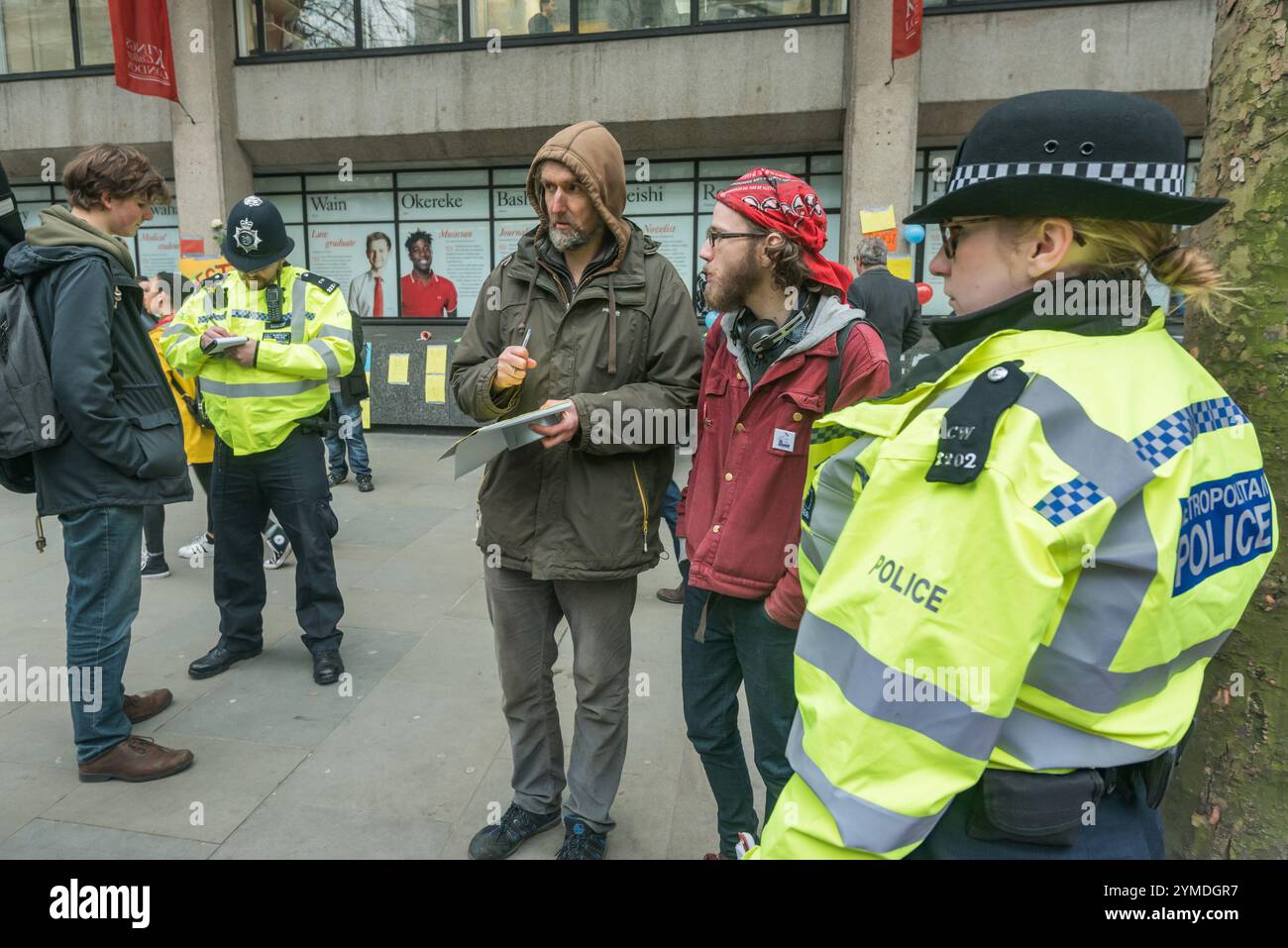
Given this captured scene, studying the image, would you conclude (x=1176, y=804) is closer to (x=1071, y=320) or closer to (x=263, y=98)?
(x=1071, y=320)

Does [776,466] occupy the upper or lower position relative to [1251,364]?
lower

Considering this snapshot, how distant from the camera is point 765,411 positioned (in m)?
2.22

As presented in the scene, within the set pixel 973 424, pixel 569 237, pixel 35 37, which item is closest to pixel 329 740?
pixel 569 237

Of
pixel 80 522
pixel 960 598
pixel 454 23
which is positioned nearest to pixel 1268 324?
pixel 960 598

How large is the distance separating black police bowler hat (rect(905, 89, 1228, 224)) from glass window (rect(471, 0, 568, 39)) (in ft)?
33.3

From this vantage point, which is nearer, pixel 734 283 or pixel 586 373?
pixel 734 283

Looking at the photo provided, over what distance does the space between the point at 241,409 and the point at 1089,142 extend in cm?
360

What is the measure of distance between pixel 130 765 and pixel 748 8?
378 inches

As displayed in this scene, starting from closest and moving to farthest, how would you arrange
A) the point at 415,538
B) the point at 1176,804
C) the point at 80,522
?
the point at 1176,804, the point at 80,522, the point at 415,538

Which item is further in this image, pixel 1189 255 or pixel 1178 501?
pixel 1189 255

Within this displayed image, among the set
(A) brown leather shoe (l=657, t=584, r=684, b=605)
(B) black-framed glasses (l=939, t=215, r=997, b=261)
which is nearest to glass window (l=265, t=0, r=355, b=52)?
(A) brown leather shoe (l=657, t=584, r=684, b=605)

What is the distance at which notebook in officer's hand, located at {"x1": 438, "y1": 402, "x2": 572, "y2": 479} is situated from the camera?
229 cm

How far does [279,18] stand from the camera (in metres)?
10.8

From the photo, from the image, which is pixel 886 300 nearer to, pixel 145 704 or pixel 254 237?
pixel 254 237
